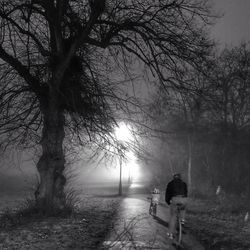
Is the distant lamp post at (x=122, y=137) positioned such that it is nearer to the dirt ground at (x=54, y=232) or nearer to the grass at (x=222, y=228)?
the dirt ground at (x=54, y=232)

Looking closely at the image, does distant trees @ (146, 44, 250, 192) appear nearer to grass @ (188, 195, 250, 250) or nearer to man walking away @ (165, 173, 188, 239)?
grass @ (188, 195, 250, 250)

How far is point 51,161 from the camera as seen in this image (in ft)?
50.2

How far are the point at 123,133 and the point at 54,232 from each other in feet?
14.8

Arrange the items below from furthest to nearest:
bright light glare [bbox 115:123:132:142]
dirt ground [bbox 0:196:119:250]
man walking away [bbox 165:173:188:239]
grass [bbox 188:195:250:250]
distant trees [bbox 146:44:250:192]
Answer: distant trees [bbox 146:44:250:192], bright light glare [bbox 115:123:132:142], man walking away [bbox 165:173:188:239], grass [bbox 188:195:250:250], dirt ground [bbox 0:196:119:250]

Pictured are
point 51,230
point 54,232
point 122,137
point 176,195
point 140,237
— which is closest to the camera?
point 140,237

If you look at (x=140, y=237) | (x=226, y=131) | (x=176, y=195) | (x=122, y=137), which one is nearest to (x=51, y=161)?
(x=122, y=137)

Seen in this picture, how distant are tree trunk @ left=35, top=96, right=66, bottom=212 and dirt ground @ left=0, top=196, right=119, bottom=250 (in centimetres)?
102

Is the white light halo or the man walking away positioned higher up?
Result: the white light halo

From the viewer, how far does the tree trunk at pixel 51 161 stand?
49.8 ft

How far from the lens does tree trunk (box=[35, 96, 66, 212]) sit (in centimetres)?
1519

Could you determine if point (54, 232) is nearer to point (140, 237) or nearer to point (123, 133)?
point (140, 237)

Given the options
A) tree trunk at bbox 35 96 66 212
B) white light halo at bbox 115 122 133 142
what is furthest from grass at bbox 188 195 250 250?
tree trunk at bbox 35 96 66 212

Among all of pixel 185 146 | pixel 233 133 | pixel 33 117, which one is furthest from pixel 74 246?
pixel 185 146

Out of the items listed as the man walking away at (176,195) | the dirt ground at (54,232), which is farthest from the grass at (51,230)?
the man walking away at (176,195)
